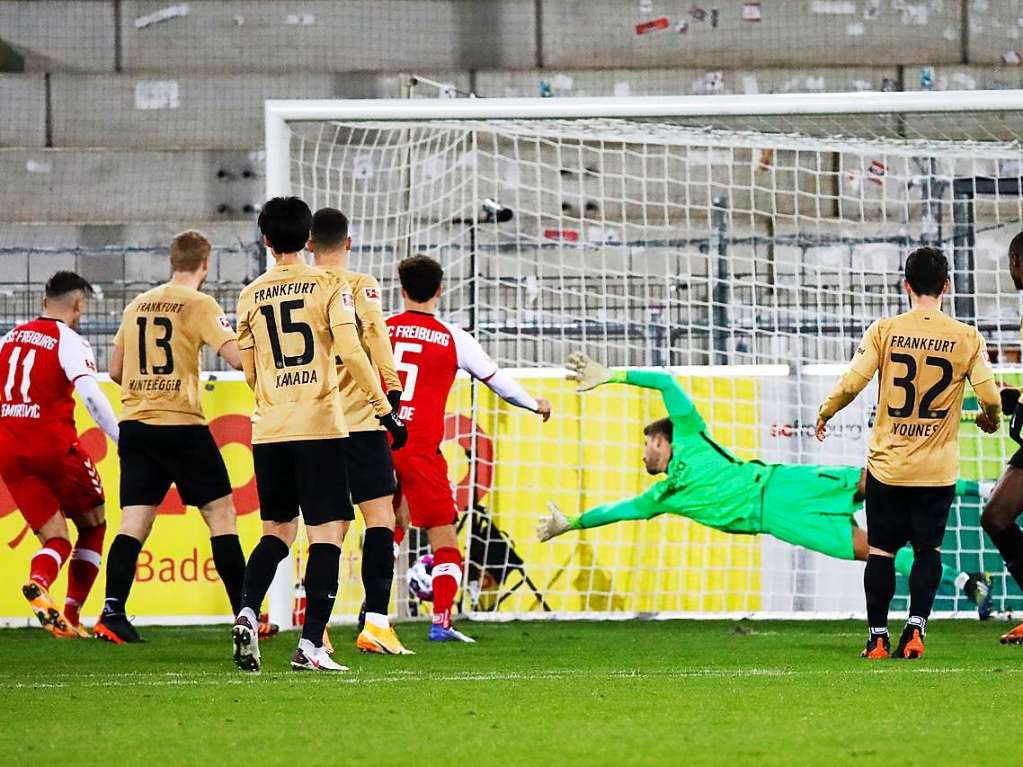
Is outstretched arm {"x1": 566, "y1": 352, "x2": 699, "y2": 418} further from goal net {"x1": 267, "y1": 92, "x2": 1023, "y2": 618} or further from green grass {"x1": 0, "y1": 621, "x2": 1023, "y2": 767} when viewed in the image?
green grass {"x1": 0, "y1": 621, "x2": 1023, "y2": 767}

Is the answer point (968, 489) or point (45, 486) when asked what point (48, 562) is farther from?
point (968, 489)

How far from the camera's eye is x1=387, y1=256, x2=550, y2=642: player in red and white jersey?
7.81m

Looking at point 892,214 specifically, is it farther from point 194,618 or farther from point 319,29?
point 194,618

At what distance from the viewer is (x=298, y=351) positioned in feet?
19.4

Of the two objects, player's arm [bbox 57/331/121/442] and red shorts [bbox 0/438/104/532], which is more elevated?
player's arm [bbox 57/331/121/442]

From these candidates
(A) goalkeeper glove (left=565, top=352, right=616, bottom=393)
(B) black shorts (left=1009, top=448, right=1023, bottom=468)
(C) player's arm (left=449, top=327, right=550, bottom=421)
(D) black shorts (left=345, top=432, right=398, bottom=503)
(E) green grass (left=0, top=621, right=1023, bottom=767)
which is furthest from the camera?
(A) goalkeeper glove (left=565, top=352, right=616, bottom=393)

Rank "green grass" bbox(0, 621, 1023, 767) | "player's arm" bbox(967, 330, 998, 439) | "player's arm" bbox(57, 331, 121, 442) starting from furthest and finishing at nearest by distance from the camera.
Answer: "player's arm" bbox(57, 331, 121, 442) < "player's arm" bbox(967, 330, 998, 439) < "green grass" bbox(0, 621, 1023, 767)

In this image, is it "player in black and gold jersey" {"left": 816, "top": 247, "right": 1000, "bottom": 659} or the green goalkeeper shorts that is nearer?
"player in black and gold jersey" {"left": 816, "top": 247, "right": 1000, "bottom": 659}

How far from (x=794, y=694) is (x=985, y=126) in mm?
5767

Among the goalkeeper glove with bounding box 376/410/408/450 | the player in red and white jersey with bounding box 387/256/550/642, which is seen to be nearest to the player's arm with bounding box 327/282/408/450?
the goalkeeper glove with bounding box 376/410/408/450

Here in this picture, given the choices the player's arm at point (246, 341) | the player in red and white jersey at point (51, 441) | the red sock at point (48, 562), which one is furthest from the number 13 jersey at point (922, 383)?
the red sock at point (48, 562)

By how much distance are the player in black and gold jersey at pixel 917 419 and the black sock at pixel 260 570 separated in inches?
95.3

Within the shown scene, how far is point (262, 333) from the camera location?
19.6ft

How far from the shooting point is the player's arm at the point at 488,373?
7.93 meters
